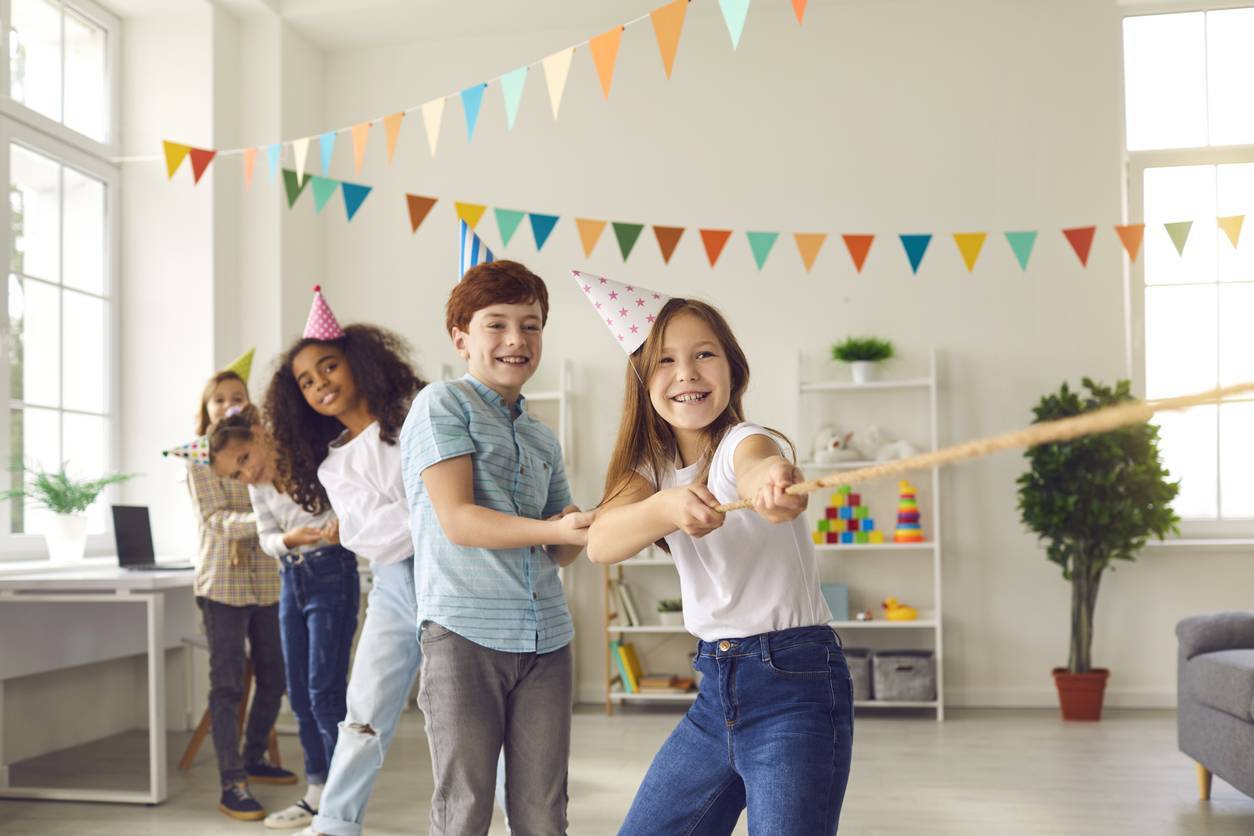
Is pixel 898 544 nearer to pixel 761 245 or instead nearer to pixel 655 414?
pixel 761 245

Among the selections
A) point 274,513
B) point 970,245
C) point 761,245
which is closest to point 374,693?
point 274,513

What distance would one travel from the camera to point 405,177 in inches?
217

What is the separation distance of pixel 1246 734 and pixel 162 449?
4099 millimetres

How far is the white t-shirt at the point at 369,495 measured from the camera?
257 centimetres

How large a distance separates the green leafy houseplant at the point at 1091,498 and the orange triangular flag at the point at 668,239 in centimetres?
167

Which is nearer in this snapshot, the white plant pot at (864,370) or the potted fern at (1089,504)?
the potted fern at (1089,504)

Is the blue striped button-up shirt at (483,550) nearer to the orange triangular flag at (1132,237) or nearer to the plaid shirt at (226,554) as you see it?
the plaid shirt at (226,554)

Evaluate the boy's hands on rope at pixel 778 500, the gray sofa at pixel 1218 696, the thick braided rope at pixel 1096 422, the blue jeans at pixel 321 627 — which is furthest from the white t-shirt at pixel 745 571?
the gray sofa at pixel 1218 696

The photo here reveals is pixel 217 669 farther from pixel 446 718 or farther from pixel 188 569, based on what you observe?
pixel 446 718

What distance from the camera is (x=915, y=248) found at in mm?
4816

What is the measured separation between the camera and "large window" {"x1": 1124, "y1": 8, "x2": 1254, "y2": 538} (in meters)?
5.05

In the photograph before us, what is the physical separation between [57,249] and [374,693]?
2.92 meters

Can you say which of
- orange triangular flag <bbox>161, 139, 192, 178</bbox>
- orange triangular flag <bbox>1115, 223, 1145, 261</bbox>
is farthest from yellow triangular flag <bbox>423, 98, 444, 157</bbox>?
orange triangular flag <bbox>1115, 223, 1145, 261</bbox>

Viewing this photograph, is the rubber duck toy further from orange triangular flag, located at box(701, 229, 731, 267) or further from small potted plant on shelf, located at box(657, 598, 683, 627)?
orange triangular flag, located at box(701, 229, 731, 267)
